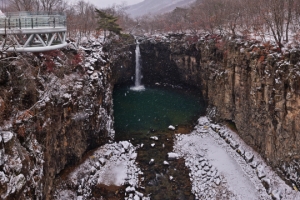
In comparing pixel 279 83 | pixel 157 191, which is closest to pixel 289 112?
pixel 279 83

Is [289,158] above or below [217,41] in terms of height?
below

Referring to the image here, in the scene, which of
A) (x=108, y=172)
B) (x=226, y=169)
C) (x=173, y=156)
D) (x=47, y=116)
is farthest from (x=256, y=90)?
(x=47, y=116)

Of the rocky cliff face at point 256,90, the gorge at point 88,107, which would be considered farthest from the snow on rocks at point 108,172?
the rocky cliff face at point 256,90

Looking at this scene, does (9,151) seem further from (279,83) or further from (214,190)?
(279,83)

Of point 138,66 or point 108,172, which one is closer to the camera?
point 108,172

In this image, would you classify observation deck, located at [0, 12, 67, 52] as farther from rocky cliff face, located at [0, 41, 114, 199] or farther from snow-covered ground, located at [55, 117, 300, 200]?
snow-covered ground, located at [55, 117, 300, 200]

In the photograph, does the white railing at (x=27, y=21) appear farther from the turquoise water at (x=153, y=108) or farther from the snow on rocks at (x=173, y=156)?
the snow on rocks at (x=173, y=156)

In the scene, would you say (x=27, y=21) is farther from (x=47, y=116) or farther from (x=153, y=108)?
(x=153, y=108)
